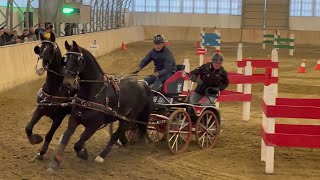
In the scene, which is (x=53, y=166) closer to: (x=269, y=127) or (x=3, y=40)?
(x=269, y=127)

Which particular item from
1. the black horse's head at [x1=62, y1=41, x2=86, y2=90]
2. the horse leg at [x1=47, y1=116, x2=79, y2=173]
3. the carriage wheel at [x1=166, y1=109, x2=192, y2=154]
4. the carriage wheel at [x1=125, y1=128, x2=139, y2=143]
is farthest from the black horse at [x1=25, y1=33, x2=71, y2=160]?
the carriage wheel at [x1=166, y1=109, x2=192, y2=154]

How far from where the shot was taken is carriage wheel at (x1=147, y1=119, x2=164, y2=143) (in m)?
10.1

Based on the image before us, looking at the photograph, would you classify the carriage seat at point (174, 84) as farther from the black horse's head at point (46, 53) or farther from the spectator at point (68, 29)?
the spectator at point (68, 29)

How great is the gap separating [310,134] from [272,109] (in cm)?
91

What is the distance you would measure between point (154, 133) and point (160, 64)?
1263 millimetres

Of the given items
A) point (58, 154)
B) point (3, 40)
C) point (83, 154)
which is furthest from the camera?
point (3, 40)

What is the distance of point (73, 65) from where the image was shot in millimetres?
8406

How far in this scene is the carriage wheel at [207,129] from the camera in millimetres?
10328

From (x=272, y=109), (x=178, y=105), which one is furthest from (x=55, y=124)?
(x=272, y=109)

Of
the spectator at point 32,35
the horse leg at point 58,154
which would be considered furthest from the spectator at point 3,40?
the horse leg at point 58,154

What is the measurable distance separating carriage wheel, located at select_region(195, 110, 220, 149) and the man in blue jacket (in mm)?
930

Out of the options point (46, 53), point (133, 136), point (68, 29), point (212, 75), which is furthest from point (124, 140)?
point (68, 29)

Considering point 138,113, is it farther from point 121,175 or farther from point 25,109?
point 25,109

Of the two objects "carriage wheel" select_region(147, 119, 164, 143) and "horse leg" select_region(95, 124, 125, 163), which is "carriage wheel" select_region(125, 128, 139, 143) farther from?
"horse leg" select_region(95, 124, 125, 163)
